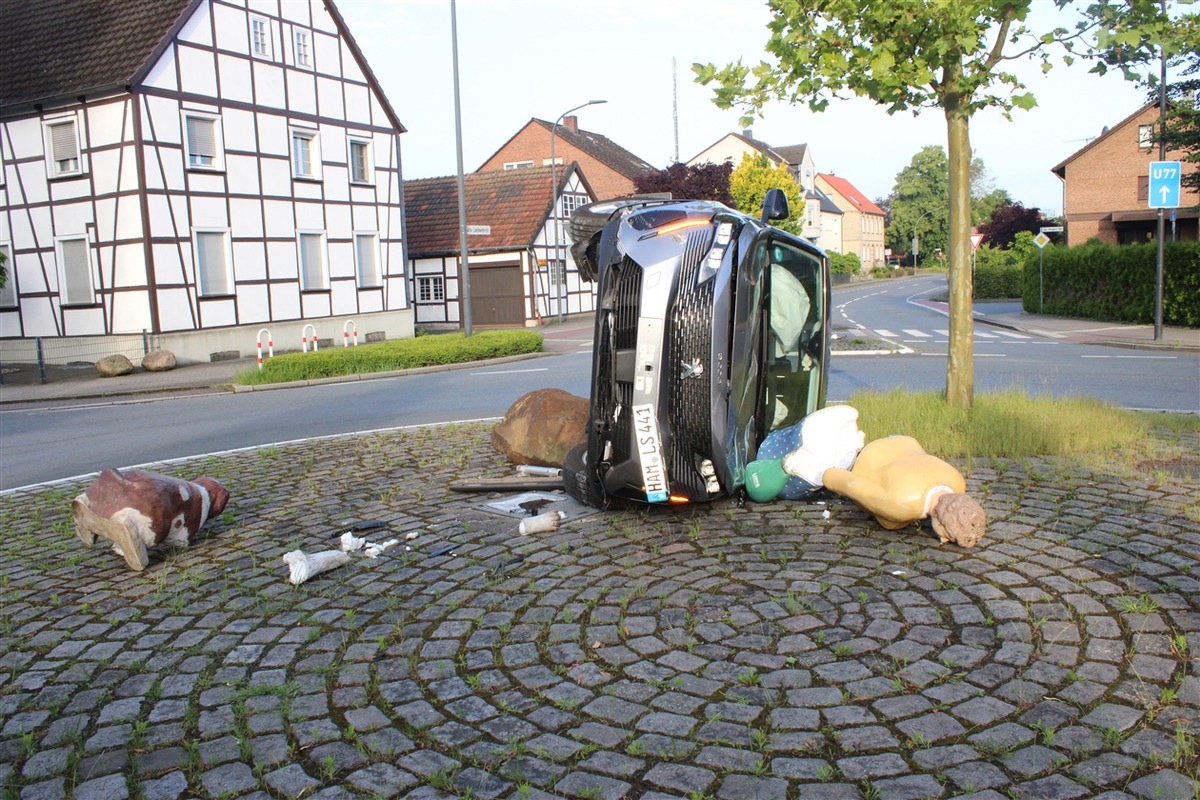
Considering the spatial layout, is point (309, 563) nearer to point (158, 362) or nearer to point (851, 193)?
point (158, 362)

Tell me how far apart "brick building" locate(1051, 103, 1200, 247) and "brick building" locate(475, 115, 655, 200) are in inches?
945

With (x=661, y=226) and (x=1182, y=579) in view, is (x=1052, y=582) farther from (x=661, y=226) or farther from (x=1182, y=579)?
(x=661, y=226)

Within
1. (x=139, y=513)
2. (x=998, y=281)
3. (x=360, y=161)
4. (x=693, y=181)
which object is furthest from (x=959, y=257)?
(x=998, y=281)

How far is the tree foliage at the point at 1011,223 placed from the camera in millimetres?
69000

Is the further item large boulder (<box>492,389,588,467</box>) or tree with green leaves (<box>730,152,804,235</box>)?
tree with green leaves (<box>730,152,804,235</box>)

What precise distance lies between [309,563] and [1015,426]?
5.75 metres

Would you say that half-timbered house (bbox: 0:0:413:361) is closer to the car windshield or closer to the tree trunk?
the tree trunk

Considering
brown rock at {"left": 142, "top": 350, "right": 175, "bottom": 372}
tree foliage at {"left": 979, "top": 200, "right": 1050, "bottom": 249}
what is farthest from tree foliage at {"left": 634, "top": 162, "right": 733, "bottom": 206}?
brown rock at {"left": 142, "top": 350, "right": 175, "bottom": 372}

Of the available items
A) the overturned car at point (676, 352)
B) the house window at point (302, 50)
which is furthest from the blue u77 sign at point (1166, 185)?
the house window at point (302, 50)

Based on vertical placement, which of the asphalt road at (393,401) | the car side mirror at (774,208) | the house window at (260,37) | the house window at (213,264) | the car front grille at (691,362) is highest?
the house window at (260,37)

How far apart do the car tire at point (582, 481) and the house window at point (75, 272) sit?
22360 millimetres

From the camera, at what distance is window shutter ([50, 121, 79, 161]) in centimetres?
2461

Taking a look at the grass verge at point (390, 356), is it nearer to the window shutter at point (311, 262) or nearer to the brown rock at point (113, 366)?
the brown rock at point (113, 366)

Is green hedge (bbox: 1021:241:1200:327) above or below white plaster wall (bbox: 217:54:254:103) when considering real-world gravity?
below
